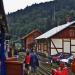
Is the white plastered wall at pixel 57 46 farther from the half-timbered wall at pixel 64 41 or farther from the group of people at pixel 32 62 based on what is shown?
the group of people at pixel 32 62

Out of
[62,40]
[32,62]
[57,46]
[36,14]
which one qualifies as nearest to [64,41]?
[62,40]

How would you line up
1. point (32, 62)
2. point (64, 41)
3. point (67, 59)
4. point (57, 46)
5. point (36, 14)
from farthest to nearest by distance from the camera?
point (36, 14)
point (64, 41)
point (57, 46)
point (67, 59)
point (32, 62)

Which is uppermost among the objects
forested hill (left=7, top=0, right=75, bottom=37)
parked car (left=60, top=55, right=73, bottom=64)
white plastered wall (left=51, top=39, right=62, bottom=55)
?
forested hill (left=7, top=0, right=75, bottom=37)

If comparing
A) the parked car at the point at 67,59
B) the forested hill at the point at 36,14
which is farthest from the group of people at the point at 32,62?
the forested hill at the point at 36,14

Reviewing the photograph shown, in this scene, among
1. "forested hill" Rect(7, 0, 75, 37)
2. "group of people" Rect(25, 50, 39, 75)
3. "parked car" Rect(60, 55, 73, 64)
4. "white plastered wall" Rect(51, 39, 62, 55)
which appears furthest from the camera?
"forested hill" Rect(7, 0, 75, 37)

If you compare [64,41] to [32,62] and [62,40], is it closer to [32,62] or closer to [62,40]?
[62,40]

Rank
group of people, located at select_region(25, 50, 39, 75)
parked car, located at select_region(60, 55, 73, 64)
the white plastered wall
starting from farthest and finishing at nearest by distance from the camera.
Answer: the white plastered wall, parked car, located at select_region(60, 55, 73, 64), group of people, located at select_region(25, 50, 39, 75)

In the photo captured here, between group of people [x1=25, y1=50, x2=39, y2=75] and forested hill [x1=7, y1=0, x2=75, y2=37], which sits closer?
group of people [x1=25, y1=50, x2=39, y2=75]

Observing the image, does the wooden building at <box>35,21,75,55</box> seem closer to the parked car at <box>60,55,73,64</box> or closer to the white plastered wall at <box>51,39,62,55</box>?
the white plastered wall at <box>51,39,62,55</box>

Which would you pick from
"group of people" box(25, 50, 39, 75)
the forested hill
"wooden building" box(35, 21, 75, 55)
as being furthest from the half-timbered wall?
the forested hill

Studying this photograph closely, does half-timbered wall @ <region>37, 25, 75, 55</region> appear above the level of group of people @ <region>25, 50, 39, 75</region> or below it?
above

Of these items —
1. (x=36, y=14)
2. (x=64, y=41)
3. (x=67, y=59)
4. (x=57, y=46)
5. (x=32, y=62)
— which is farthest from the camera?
(x=36, y=14)

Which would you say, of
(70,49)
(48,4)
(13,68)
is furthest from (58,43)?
(48,4)

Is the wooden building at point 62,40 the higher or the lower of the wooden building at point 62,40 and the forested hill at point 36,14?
the lower
